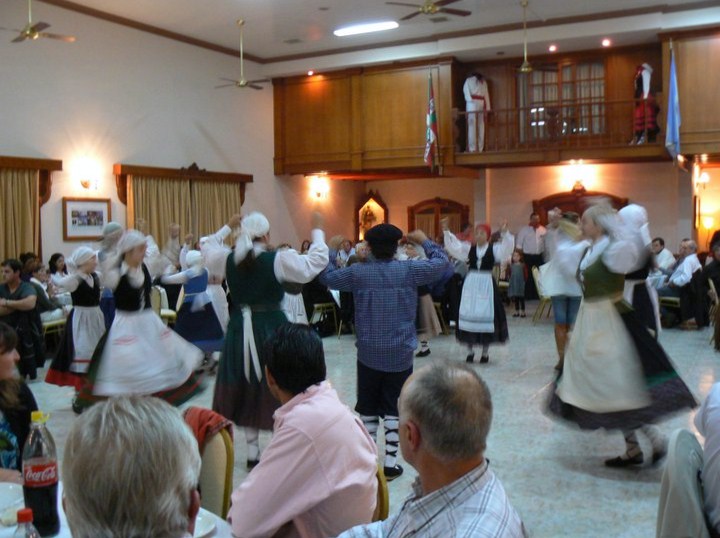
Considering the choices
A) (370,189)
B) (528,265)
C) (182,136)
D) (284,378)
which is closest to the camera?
(284,378)

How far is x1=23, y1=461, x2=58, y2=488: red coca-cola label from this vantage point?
6.32 ft

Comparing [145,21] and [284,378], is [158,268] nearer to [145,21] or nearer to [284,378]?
[284,378]

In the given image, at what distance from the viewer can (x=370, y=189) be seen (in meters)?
18.2

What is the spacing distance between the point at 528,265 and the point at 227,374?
11.0m

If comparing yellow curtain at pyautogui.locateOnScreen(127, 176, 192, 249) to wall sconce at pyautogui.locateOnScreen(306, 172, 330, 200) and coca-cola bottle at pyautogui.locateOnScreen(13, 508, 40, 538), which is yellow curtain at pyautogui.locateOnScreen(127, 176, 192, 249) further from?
coca-cola bottle at pyautogui.locateOnScreen(13, 508, 40, 538)

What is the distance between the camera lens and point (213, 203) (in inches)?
544

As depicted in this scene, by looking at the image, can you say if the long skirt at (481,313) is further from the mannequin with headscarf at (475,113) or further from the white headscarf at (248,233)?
the mannequin with headscarf at (475,113)

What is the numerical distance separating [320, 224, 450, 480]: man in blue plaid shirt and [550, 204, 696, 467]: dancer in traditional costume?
924 mm

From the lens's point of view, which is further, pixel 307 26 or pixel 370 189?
pixel 370 189

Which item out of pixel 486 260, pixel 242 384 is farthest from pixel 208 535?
pixel 486 260

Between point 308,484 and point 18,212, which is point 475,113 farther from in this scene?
point 308,484

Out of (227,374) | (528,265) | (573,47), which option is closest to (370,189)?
(528,265)

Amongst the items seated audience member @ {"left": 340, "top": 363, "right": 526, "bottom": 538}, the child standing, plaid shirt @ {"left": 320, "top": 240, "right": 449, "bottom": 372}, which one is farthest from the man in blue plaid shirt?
the child standing

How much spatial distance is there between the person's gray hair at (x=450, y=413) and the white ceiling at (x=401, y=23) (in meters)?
10.5
